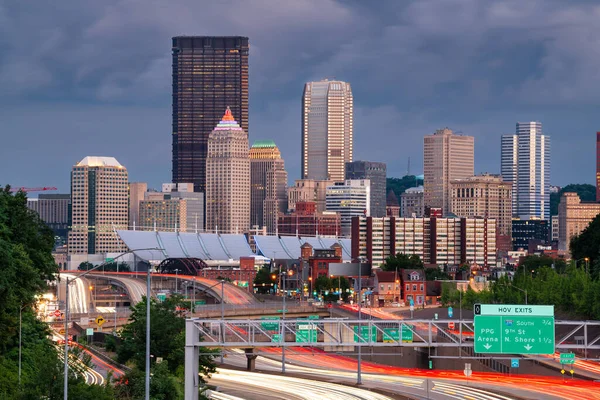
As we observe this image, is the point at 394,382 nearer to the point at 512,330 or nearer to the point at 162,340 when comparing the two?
the point at 162,340

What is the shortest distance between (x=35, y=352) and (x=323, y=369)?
46.8 meters

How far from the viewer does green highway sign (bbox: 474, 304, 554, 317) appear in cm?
7662

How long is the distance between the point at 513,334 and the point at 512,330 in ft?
0.78

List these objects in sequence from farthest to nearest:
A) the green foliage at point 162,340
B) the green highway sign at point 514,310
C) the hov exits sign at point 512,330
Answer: the green foliage at point 162,340, the hov exits sign at point 512,330, the green highway sign at point 514,310

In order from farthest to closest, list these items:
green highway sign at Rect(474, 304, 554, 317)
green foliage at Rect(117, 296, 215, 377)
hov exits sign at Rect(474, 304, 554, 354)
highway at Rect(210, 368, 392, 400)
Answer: highway at Rect(210, 368, 392, 400) < green foliage at Rect(117, 296, 215, 377) < hov exits sign at Rect(474, 304, 554, 354) < green highway sign at Rect(474, 304, 554, 317)

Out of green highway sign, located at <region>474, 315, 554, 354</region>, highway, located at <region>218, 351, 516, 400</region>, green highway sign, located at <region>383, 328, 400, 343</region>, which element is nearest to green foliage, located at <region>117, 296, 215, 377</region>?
highway, located at <region>218, 351, 516, 400</region>

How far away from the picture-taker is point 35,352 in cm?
8956

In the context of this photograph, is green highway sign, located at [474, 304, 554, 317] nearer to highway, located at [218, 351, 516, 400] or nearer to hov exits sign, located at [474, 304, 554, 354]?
hov exits sign, located at [474, 304, 554, 354]

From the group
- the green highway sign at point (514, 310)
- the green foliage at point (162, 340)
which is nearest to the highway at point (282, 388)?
the green foliage at point (162, 340)

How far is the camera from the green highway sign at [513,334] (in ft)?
253

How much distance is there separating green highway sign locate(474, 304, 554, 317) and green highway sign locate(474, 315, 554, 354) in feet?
0.69

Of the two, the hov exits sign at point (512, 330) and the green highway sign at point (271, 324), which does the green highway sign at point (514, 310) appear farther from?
the green highway sign at point (271, 324)

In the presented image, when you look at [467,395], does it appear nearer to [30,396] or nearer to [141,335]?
[141,335]

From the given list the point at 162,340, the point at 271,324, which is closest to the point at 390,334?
the point at 271,324
